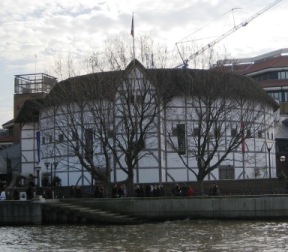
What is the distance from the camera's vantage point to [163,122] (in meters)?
48.0

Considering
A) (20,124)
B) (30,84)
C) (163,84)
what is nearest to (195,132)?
(163,84)

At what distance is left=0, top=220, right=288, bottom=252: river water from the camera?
23.3 metres

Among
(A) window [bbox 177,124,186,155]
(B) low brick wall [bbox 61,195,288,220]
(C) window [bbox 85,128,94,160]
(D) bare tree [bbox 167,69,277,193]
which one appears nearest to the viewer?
(B) low brick wall [bbox 61,195,288,220]

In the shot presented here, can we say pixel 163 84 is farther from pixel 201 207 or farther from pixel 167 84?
pixel 201 207

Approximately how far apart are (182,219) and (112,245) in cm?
1259

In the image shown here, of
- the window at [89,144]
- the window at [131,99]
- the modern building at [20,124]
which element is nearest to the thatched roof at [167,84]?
the window at [131,99]

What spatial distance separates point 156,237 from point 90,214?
9766 mm

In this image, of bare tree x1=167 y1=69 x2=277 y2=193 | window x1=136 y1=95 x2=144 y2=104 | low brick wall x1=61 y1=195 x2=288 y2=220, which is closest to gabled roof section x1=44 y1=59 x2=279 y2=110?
bare tree x1=167 y1=69 x2=277 y2=193

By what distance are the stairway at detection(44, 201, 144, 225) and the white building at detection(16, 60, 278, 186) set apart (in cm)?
600

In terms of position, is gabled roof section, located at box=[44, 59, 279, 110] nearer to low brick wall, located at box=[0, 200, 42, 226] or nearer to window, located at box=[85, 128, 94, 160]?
window, located at box=[85, 128, 94, 160]

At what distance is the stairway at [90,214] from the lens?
35.7 m

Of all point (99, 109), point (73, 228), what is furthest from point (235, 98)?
point (73, 228)

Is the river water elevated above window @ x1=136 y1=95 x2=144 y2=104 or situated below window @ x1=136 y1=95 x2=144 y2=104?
below

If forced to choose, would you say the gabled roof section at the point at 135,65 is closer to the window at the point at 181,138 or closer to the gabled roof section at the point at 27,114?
the window at the point at 181,138
